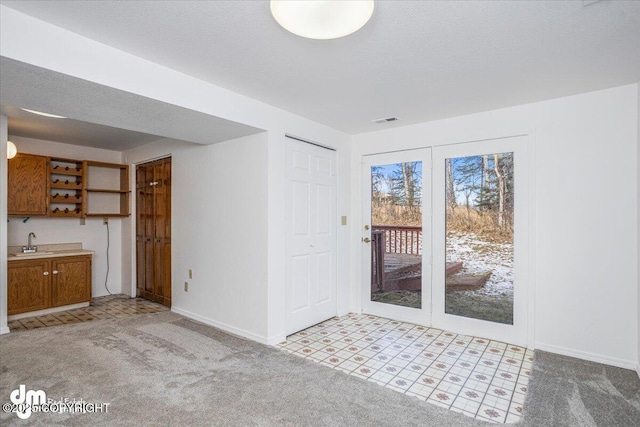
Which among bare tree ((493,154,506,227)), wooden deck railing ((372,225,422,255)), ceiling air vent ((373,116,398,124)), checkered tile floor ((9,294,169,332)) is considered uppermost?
ceiling air vent ((373,116,398,124))

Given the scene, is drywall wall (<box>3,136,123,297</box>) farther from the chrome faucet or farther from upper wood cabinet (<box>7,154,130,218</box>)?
upper wood cabinet (<box>7,154,130,218</box>)

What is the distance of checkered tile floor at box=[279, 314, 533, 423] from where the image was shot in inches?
91.1

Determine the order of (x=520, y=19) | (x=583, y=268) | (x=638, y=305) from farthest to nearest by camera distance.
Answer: (x=583, y=268) < (x=638, y=305) < (x=520, y=19)

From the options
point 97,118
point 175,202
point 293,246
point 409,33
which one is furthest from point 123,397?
point 409,33

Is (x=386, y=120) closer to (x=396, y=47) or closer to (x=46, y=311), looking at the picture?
(x=396, y=47)

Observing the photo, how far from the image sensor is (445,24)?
191 cm

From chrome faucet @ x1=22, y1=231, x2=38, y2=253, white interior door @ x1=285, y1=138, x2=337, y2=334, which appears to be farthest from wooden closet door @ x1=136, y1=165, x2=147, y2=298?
white interior door @ x1=285, y1=138, x2=337, y2=334

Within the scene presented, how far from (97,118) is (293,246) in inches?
83.2

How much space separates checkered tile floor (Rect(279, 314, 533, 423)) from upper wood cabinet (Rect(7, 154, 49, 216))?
384 centimetres

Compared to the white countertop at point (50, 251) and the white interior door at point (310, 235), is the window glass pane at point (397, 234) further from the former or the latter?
the white countertop at point (50, 251)

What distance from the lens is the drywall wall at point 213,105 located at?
6.23ft

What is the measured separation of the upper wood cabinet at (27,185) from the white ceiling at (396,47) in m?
3.38

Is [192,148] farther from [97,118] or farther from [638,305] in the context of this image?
[638,305]

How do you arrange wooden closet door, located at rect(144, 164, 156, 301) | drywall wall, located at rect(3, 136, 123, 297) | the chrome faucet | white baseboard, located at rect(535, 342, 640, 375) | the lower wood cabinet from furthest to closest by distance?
wooden closet door, located at rect(144, 164, 156, 301) < drywall wall, located at rect(3, 136, 123, 297) < the chrome faucet < the lower wood cabinet < white baseboard, located at rect(535, 342, 640, 375)
